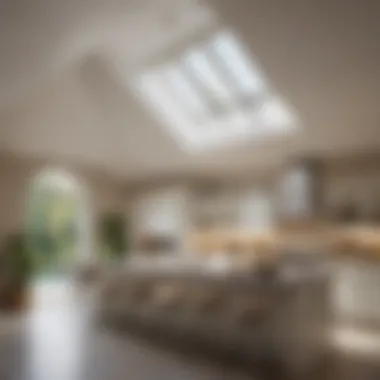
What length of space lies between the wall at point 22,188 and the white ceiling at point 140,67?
5 centimetres

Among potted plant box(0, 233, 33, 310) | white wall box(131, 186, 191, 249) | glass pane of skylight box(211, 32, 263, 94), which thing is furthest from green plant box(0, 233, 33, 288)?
glass pane of skylight box(211, 32, 263, 94)

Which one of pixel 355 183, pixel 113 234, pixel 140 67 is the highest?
pixel 140 67

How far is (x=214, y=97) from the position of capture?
206 centimetres

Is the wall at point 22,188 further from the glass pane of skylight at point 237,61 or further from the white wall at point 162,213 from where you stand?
the glass pane of skylight at point 237,61

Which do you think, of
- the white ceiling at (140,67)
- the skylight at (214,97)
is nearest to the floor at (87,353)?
the white ceiling at (140,67)

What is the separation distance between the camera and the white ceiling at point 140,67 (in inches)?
74.4

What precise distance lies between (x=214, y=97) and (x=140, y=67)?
1.12 feet

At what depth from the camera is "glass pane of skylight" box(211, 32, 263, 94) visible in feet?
6.68

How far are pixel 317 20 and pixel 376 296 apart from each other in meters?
1.29

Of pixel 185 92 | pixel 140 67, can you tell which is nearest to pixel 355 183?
pixel 185 92

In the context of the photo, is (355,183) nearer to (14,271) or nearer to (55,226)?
(55,226)

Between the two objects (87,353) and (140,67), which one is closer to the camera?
(140,67)

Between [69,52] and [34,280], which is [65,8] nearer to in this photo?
[69,52]

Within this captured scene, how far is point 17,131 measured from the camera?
78.3 inches
